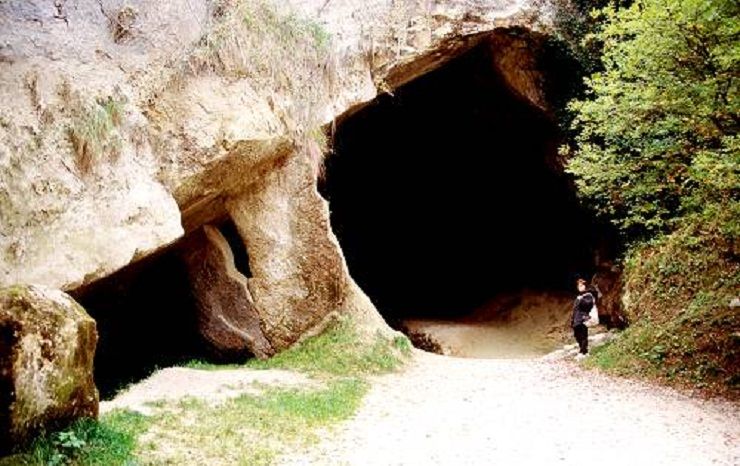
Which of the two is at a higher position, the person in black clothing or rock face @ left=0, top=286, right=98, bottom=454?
rock face @ left=0, top=286, right=98, bottom=454

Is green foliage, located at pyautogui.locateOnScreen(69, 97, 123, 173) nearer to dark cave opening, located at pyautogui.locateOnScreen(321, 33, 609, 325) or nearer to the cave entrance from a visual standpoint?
dark cave opening, located at pyautogui.locateOnScreen(321, 33, 609, 325)

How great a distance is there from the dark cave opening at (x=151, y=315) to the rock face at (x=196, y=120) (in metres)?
0.91

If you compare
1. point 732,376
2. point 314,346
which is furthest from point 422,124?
point 732,376

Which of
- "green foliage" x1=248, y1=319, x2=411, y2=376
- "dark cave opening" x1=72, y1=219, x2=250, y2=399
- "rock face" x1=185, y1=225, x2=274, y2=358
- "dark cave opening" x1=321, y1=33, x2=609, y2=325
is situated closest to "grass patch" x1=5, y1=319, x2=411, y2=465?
"green foliage" x1=248, y1=319, x2=411, y2=376

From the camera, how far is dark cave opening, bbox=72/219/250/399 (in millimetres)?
12578

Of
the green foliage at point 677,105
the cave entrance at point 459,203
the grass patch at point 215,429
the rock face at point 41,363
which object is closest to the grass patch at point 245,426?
the grass patch at point 215,429

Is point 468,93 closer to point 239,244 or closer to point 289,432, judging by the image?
point 239,244

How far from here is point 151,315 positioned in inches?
539

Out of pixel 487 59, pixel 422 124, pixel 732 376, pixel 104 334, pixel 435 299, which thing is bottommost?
pixel 435 299

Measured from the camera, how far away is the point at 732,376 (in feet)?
29.5

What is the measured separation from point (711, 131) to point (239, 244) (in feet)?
30.6

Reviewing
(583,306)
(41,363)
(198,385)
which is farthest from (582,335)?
(41,363)

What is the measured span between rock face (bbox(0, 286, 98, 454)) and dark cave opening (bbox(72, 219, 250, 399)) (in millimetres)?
6285

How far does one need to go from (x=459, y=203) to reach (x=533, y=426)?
16.9 meters
